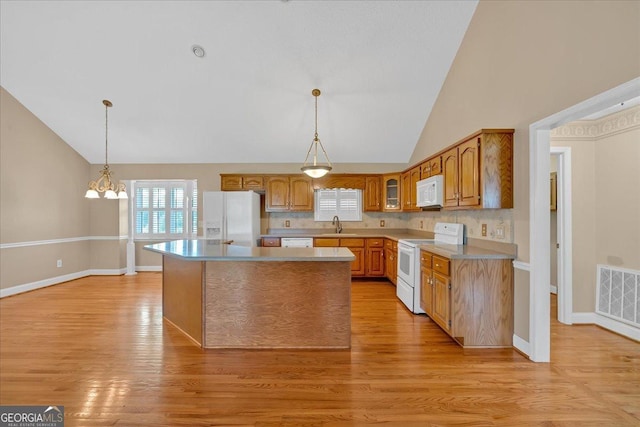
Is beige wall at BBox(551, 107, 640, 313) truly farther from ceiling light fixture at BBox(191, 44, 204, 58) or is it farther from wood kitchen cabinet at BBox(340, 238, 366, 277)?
ceiling light fixture at BBox(191, 44, 204, 58)

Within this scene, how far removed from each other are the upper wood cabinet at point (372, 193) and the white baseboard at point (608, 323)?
3510 millimetres

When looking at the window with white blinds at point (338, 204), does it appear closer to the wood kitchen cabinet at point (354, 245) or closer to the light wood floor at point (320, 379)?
the wood kitchen cabinet at point (354, 245)

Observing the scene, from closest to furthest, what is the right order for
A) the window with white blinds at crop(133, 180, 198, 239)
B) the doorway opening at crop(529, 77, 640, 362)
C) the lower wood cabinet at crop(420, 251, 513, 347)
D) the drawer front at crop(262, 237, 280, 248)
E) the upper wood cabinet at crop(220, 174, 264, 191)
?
1. the doorway opening at crop(529, 77, 640, 362)
2. the lower wood cabinet at crop(420, 251, 513, 347)
3. the drawer front at crop(262, 237, 280, 248)
4. the upper wood cabinet at crop(220, 174, 264, 191)
5. the window with white blinds at crop(133, 180, 198, 239)

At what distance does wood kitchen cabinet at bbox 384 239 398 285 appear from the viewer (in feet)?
16.9

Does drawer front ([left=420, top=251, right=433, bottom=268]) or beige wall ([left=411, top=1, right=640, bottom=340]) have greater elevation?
beige wall ([left=411, top=1, right=640, bottom=340])

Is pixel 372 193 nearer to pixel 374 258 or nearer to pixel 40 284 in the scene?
pixel 374 258

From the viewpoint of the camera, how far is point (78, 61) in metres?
4.23

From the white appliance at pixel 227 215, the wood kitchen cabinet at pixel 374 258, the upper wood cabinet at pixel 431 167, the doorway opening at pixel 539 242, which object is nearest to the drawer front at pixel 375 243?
the wood kitchen cabinet at pixel 374 258

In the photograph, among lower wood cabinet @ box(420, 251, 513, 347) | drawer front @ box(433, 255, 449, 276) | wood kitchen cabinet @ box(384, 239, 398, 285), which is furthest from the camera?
wood kitchen cabinet @ box(384, 239, 398, 285)

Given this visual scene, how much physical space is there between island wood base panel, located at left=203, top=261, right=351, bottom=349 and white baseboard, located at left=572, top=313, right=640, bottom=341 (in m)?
2.90

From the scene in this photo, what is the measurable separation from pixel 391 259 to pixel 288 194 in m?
2.41

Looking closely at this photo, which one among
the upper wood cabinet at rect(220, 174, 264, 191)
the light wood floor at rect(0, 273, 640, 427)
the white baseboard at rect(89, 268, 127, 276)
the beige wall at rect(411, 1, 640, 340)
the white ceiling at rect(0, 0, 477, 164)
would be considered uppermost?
the white ceiling at rect(0, 0, 477, 164)

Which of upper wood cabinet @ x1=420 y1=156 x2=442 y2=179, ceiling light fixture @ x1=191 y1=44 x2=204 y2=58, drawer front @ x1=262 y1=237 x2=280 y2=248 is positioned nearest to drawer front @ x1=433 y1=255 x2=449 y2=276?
upper wood cabinet @ x1=420 y1=156 x2=442 y2=179

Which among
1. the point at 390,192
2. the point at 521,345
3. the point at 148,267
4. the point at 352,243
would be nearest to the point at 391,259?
the point at 352,243
